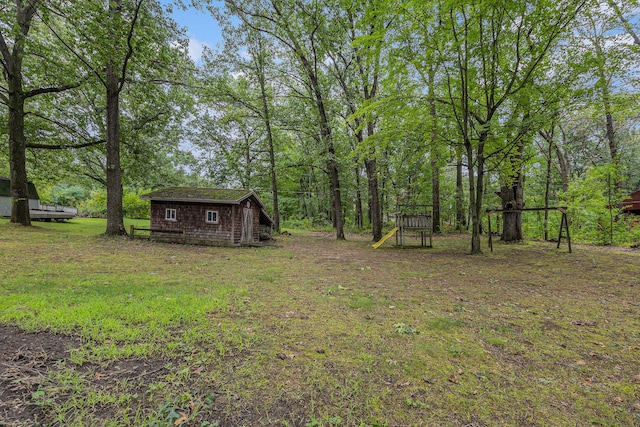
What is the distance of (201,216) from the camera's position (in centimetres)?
1320

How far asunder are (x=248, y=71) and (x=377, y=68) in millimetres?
9506

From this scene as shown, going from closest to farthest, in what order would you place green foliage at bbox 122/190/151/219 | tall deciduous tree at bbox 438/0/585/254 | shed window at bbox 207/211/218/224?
1. tall deciduous tree at bbox 438/0/585/254
2. shed window at bbox 207/211/218/224
3. green foliage at bbox 122/190/151/219

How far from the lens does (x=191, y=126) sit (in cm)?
1950

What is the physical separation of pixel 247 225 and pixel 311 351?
1147 centimetres

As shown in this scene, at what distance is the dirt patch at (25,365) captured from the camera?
1995 mm

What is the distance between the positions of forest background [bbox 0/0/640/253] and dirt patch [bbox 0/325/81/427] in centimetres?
1002

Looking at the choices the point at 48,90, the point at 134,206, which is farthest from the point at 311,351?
the point at 134,206

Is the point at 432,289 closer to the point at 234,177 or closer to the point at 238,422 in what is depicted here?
the point at 238,422

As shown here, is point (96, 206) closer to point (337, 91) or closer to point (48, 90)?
point (48, 90)

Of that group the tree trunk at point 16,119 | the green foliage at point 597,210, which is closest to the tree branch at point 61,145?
the tree trunk at point 16,119

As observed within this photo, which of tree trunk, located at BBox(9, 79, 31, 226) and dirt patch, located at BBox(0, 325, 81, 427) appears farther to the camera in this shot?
tree trunk, located at BBox(9, 79, 31, 226)

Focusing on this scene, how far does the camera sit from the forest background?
355 inches

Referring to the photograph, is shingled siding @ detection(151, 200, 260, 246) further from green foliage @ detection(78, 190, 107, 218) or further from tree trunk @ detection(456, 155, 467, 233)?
green foliage @ detection(78, 190, 107, 218)

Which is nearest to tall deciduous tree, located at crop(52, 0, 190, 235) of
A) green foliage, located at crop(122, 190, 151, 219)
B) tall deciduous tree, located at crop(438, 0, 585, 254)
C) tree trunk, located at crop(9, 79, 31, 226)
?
tree trunk, located at crop(9, 79, 31, 226)
